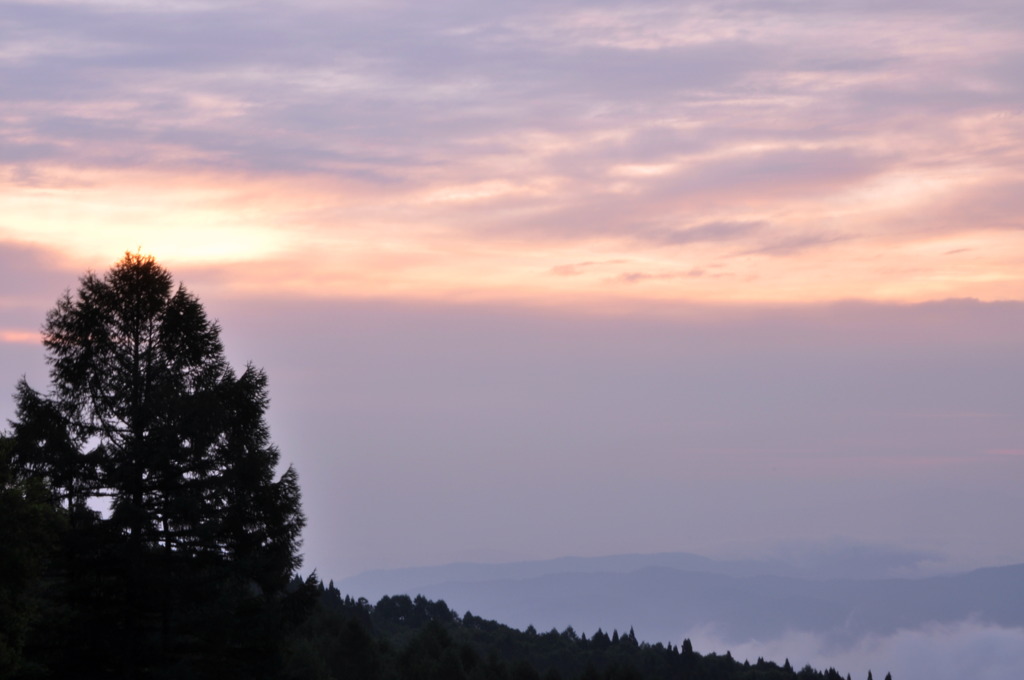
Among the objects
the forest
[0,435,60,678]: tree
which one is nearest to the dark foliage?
the forest

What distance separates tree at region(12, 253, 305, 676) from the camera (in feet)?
108

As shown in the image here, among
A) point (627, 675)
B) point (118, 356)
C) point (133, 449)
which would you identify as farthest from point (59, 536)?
point (627, 675)

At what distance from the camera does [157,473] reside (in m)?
33.6

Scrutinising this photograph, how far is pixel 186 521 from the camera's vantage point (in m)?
33.1

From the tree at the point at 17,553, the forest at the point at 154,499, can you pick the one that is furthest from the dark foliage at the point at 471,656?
the tree at the point at 17,553

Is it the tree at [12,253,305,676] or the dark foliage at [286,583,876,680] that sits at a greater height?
the tree at [12,253,305,676]

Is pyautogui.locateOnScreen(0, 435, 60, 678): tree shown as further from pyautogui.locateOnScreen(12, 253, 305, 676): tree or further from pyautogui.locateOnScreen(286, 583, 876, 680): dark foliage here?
pyautogui.locateOnScreen(286, 583, 876, 680): dark foliage

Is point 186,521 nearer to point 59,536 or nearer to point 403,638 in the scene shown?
point 59,536

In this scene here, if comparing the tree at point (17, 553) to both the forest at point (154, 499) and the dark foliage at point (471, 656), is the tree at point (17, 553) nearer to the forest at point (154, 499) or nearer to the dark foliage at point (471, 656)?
the forest at point (154, 499)

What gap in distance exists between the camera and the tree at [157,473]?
3300cm

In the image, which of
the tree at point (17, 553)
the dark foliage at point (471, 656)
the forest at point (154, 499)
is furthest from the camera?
the dark foliage at point (471, 656)

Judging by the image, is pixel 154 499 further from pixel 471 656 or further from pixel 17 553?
pixel 471 656

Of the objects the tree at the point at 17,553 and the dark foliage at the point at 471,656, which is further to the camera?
the dark foliage at the point at 471,656

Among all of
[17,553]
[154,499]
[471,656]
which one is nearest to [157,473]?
[154,499]
